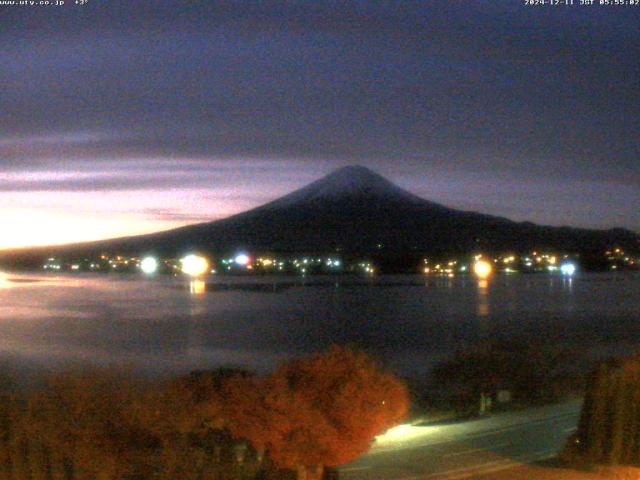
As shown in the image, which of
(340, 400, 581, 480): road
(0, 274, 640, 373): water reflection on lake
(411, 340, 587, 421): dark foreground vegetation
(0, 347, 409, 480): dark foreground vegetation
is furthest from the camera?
(0, 274, 640, 373): water reflection on lake

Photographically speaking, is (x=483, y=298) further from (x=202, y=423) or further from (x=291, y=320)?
(x=202, y=423)

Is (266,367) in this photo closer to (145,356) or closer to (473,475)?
(145,356)

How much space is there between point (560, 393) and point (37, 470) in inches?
577

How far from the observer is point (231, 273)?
110m

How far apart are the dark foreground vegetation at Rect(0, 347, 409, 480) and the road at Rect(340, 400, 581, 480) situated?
1.67 metres

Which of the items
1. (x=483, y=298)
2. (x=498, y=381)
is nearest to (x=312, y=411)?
(x=498, y=381)

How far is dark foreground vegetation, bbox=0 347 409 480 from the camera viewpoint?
28.3 feet

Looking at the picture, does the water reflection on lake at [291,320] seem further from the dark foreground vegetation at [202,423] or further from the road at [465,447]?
the dark foreground vegetation at [202,423]

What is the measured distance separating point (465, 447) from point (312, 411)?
182 inches

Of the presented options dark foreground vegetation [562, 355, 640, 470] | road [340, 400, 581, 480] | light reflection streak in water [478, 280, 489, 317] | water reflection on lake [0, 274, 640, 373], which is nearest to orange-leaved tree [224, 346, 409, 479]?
road [340, 400, 581, 480]

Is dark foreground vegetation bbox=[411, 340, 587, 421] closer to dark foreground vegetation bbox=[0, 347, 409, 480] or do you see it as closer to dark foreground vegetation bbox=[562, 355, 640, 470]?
dark foreground vegetation bbox=[562, 355, 640, 470]

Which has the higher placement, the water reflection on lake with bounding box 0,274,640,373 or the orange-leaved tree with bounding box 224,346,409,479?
the orange-leaved tree with bounding box 224,346,409,479

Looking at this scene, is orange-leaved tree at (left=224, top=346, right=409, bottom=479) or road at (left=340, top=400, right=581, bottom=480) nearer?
orange-leaved tree at (left=224, top=346, right=409, bottom=479)

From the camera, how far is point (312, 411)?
9062mm
